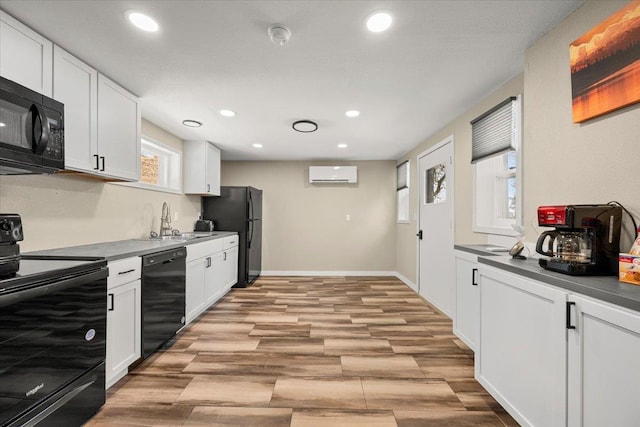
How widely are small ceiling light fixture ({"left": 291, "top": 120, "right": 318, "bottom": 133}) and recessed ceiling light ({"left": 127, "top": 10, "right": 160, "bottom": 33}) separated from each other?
6.22ft

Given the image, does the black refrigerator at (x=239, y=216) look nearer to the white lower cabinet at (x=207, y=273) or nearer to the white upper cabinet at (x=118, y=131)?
the white lower cabinet at (x=207, y=273)

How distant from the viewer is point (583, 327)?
121cm

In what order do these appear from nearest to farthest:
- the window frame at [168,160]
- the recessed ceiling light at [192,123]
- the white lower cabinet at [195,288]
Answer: the white lower cabinet at [195,288] < the window frame at [168,160] < the recessed ceiling light at [192,123]

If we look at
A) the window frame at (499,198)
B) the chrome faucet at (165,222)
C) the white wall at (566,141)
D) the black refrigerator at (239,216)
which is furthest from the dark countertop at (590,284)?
the black refrigerator at (239,216)

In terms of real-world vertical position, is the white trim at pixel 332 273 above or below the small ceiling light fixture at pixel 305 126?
below

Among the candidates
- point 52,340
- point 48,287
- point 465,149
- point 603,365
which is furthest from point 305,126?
point 603,365

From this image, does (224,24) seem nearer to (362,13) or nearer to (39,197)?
(362,13)

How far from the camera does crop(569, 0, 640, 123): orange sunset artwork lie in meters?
1.34

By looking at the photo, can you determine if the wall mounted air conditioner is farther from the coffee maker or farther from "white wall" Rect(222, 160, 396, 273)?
the coffee maker

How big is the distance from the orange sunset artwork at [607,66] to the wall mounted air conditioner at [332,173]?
4.26 metres

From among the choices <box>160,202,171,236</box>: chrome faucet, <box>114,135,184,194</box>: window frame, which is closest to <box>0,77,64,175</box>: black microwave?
<box>114,135,184,194</box>: window frame

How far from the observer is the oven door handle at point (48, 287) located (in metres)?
1.28

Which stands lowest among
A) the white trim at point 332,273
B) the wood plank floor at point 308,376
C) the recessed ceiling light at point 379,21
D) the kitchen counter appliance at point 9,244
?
the wood plank floor at point 308,376

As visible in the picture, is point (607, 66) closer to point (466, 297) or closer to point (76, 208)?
point (466, 297)
